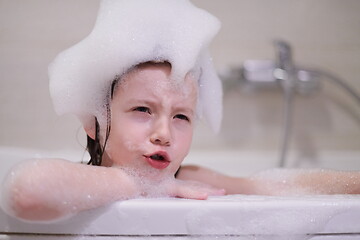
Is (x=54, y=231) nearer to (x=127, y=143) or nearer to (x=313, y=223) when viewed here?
(x=127, y=143)

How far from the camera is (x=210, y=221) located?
603 mm

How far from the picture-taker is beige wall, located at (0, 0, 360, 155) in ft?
4.63

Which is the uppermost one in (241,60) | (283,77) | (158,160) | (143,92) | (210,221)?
(241,60)

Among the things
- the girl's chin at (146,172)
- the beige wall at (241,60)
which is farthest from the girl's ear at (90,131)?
the beige wall at (241,60)

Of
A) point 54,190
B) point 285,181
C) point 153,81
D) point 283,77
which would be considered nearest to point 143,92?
point 153,81

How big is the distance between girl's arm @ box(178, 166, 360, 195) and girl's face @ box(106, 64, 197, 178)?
0.25 m

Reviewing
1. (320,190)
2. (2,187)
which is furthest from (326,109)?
(2,187)

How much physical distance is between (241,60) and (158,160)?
33.9 inches

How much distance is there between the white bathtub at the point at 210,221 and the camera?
586 mm

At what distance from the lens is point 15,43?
4.61ft

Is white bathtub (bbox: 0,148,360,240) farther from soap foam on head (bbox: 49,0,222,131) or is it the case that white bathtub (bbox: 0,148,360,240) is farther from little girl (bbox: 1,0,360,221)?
soap foam on head (bbox: 49,0,222,131)

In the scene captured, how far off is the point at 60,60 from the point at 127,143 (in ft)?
0.72

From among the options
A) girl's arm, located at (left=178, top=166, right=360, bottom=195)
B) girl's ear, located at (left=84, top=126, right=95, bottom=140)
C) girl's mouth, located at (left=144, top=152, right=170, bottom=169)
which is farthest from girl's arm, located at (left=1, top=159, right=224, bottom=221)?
girl's arm, located at (left=178, top=166, right=360, bottom=195)

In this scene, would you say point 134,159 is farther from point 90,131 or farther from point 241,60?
point 241,60
